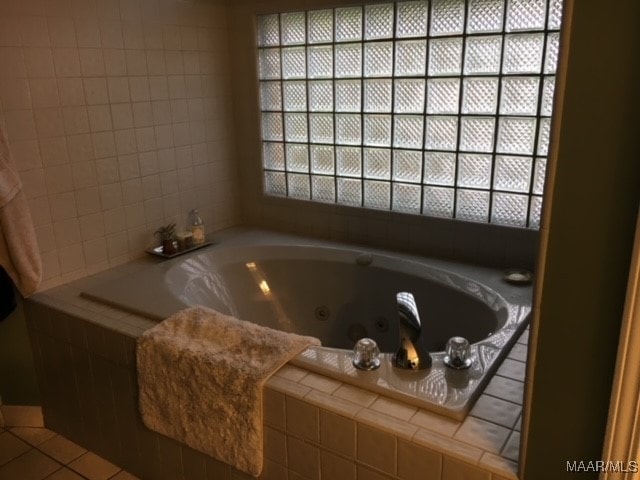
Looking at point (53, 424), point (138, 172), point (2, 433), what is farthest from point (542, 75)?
point (2, 433)

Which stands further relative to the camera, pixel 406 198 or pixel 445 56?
pixel 406 198

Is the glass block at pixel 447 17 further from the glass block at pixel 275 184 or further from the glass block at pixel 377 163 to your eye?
the glass block at pixel 275 184

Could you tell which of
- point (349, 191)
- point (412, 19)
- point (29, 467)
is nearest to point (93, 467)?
point (29, 467)

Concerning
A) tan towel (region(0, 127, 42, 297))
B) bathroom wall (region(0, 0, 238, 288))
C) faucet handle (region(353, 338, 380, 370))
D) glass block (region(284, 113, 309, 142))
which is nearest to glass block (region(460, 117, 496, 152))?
glass block (region(284, 113, 309, 142))

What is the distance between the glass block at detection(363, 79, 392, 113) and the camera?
7.45 feet

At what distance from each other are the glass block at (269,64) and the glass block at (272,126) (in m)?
0.17

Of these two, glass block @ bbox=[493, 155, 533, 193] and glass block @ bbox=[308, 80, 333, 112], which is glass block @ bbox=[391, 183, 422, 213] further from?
glass block @ bbox=[308, 80, 333, 112]

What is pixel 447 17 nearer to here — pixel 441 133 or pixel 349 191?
pixel 441 133

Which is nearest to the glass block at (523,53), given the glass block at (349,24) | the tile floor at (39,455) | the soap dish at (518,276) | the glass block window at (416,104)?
the glass block window at (416,104)

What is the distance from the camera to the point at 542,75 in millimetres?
1909

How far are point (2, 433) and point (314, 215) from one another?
154 centimetres

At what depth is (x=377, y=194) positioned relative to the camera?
95.8 inches

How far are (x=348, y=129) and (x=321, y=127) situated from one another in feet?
0.48

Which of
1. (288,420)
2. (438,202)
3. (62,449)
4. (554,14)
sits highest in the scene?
(554,14)
